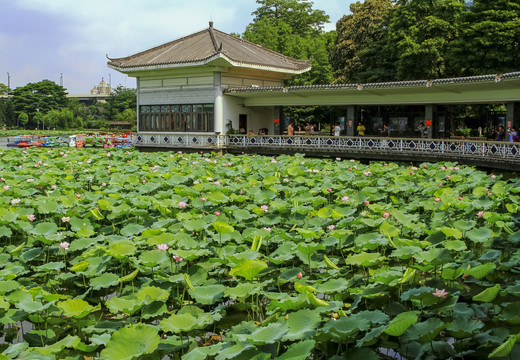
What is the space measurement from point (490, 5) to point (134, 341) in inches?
801

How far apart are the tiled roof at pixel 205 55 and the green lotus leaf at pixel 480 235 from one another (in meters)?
15.0

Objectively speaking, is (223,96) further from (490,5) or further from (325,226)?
(325,226)

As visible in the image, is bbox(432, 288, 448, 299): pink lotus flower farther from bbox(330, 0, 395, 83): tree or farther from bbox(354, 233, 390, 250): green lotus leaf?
bbox(330, 0, 395, 83): tree

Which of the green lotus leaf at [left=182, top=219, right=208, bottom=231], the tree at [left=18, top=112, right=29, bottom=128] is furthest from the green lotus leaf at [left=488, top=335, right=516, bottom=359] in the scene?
the tree at [left=18, top=112, right=29, bottom=128]

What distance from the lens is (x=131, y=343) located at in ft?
9.25

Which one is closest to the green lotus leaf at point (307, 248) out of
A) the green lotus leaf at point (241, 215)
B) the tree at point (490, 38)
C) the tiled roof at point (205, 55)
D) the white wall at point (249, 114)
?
the green lotus leaf at point (241, 215)

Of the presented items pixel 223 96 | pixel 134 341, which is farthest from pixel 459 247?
pixel 223 96

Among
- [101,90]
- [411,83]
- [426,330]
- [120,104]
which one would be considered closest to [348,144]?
[411,83]

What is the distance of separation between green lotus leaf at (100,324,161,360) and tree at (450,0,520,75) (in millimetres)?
19153

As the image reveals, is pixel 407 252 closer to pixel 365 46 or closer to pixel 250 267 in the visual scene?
pixel 250 267

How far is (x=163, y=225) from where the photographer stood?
18.2ft

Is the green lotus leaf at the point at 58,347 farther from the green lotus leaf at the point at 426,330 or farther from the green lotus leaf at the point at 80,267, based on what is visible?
the green lotus leaf at the point at 426,330

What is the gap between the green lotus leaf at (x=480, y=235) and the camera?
188 inches

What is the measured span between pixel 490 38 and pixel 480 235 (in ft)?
53.9
